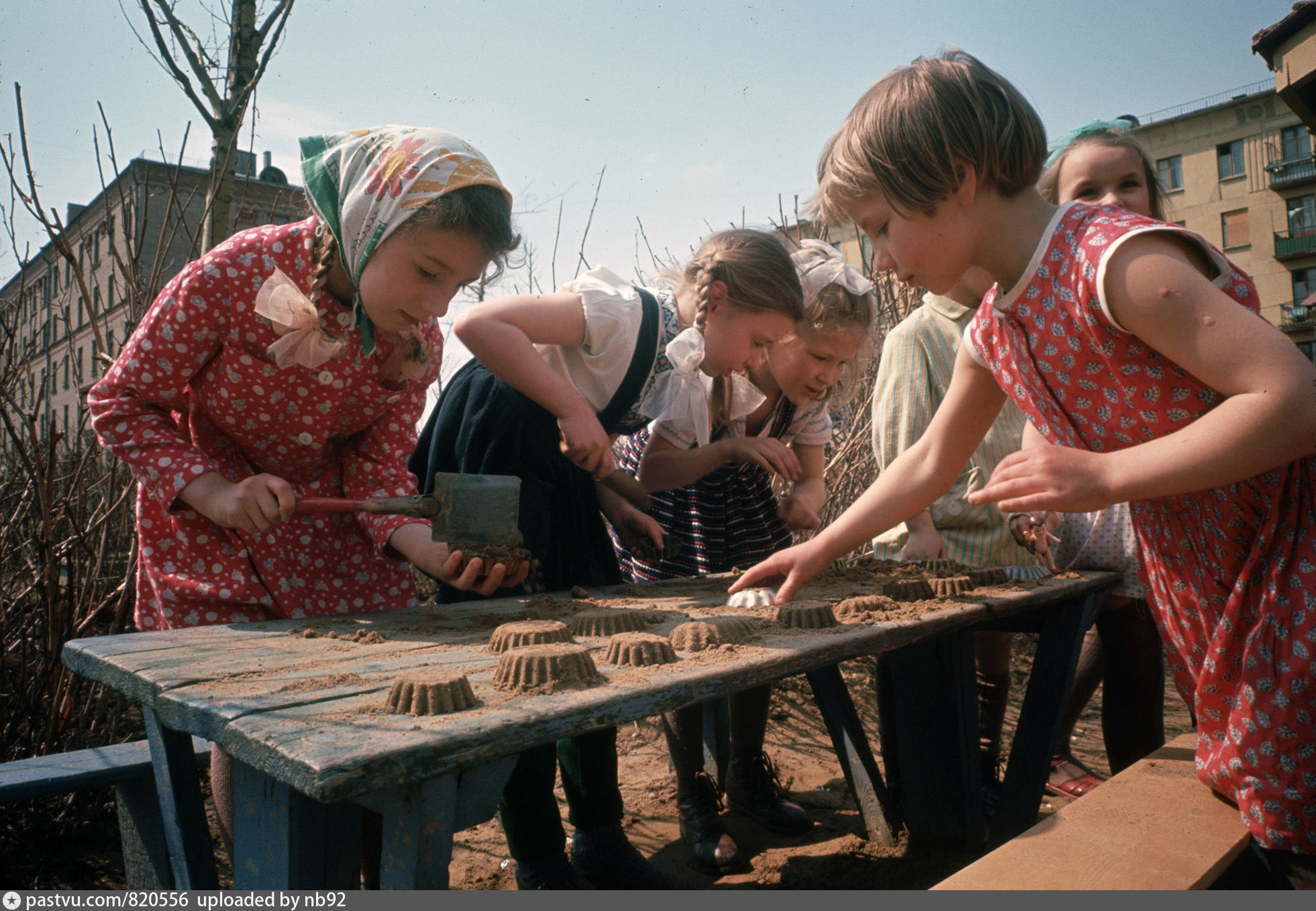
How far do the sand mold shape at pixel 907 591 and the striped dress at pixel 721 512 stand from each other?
1.14 m

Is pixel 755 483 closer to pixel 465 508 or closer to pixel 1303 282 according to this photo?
pixel 465 508

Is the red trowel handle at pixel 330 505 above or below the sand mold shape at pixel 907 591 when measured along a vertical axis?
above

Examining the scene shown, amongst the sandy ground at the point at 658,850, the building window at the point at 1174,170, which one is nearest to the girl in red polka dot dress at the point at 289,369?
the sandy ground at the point at 658,850

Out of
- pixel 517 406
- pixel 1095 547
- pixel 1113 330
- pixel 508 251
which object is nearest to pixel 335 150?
pixel 508 251

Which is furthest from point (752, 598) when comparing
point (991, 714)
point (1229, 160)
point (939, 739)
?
point (1229, 160)

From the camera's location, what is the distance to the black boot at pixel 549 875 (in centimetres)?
226

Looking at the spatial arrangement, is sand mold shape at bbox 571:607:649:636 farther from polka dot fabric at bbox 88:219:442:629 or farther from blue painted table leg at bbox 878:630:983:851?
blue painted table leg at bbox 878:630:983:851

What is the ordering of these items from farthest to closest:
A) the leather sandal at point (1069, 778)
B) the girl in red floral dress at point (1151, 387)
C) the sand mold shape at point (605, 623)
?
1. the leather sandal at point (1069, 778)
2. the sand mold shape at point (605, 623)
3. the girl in red floral dress at point (1151, 387)

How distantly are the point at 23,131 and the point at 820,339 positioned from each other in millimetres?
2725

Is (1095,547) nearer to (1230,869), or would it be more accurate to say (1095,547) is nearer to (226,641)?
(1230,869)

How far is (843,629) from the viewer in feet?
5.74

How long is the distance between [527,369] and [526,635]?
111cm

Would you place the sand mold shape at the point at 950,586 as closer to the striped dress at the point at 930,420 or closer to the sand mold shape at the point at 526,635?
the striped dress at the point at 930,420
